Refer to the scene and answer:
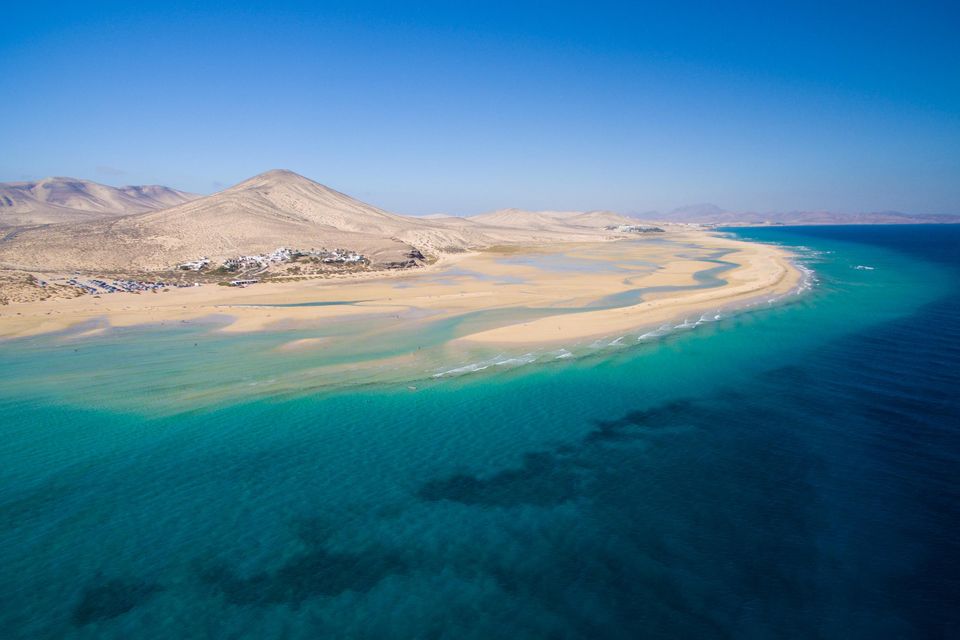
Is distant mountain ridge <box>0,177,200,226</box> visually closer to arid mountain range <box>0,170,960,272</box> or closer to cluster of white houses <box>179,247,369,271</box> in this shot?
arid mountain range <box>0,170,960,272</box>

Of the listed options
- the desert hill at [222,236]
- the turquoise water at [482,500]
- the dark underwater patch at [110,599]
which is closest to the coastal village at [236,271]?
the desert hill at [222,236]

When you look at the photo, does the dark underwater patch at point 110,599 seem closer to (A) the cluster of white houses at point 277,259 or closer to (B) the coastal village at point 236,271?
(B) the coastal village at point 236,271

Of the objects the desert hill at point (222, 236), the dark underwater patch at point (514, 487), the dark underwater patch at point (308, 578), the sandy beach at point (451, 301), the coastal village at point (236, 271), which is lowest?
the dark underwater patch at point (308, 578)

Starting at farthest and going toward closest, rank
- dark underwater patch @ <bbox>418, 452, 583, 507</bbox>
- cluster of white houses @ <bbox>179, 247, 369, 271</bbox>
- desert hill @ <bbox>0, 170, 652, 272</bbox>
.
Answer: cluster of white houses @ <bbox>179, 247, 369, 271</bbox> → desert hill @ <bbox>0, 170, 652, 272</bbox> → dark underwater patch @ <bbox>418, 452, 583, 507</bbox>

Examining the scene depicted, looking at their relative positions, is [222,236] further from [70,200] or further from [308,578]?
[70,200]

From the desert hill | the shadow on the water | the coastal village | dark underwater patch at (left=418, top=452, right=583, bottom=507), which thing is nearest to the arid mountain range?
the desert hill

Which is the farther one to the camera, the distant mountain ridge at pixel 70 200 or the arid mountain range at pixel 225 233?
the distant mountain ridge at pixel 70 200

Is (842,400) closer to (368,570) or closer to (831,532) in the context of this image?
(831,532)
